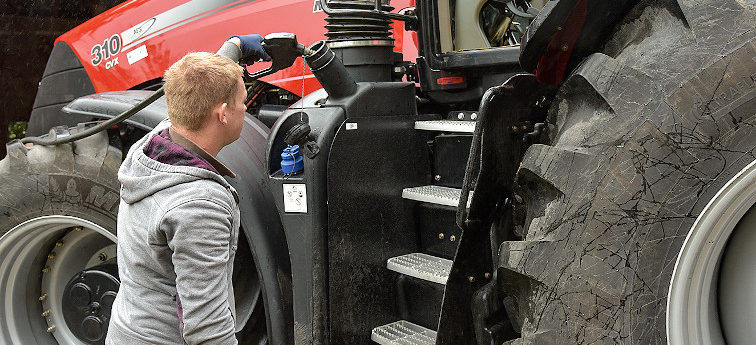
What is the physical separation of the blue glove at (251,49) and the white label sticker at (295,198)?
0.50m

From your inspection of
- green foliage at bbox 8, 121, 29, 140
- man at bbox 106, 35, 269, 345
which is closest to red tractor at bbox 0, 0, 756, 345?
man at bbox 106, 35, 269, 345

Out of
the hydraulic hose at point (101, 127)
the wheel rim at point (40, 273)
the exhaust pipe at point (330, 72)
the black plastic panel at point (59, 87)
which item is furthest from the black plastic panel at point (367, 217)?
the black plastic panel at point (59, 87)

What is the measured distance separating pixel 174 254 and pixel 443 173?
4.27 ft

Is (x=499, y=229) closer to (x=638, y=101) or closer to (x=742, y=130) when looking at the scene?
(x=638, y=101)

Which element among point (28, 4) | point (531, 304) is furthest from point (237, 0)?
point (28, 4)

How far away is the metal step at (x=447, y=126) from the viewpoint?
279 centimetres

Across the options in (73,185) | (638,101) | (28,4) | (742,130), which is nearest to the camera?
(742,130)

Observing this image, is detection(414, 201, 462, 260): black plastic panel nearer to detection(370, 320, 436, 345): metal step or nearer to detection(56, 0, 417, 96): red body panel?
detection(370, 320, 436, 345): metal step

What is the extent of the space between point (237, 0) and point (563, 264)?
2.75 meters

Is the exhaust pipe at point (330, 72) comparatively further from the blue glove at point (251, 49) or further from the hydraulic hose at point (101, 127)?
the hydraulic hose at point (101, 127)

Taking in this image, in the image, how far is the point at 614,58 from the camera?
204 cm

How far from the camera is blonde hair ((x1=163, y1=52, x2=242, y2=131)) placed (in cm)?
204

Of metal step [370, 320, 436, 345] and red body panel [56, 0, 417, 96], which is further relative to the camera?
red body panel [56, 0, 417, 96]

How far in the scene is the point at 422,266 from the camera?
277 centimetres
